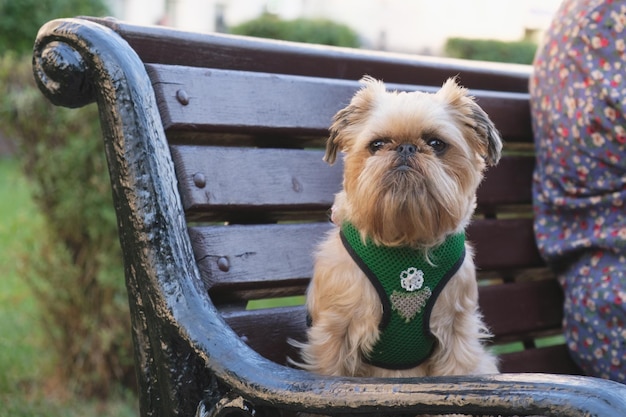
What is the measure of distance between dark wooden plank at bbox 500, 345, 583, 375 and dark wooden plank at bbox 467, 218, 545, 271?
0.27m

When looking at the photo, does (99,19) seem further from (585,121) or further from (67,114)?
(67,114)

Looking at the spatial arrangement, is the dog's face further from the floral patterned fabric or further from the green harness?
the floral patterned fabric

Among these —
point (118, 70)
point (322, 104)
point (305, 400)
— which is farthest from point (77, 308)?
point (305, 400)

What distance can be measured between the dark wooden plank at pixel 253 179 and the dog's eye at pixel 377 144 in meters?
0.36

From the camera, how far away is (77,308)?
393 centimetres

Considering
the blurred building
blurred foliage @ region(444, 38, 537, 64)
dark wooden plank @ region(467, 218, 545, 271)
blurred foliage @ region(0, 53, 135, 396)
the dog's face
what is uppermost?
the dog's face

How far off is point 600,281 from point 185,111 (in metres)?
1.25

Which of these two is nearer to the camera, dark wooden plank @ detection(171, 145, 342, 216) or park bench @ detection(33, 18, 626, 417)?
park bench @ detection(33, 18, 626, 417)

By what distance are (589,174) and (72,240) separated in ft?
8.26

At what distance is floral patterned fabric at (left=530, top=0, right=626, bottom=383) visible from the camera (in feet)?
7.37

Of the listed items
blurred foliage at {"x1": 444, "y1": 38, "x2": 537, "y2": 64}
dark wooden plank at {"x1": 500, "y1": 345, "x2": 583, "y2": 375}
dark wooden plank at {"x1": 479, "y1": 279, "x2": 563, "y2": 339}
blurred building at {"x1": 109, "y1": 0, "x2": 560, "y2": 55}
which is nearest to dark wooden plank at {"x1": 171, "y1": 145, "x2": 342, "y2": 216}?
dark wooden plank at {"x1": 479, "y1": 279, "x2": 563, "y2": 339}

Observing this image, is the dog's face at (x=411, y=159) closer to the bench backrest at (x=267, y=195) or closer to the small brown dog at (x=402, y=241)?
the small brown dog at (x=402, y=241)

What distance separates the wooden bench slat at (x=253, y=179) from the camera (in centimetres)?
192

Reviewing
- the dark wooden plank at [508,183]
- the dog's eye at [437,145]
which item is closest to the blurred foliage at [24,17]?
the dark wooden plank at [508,183]
